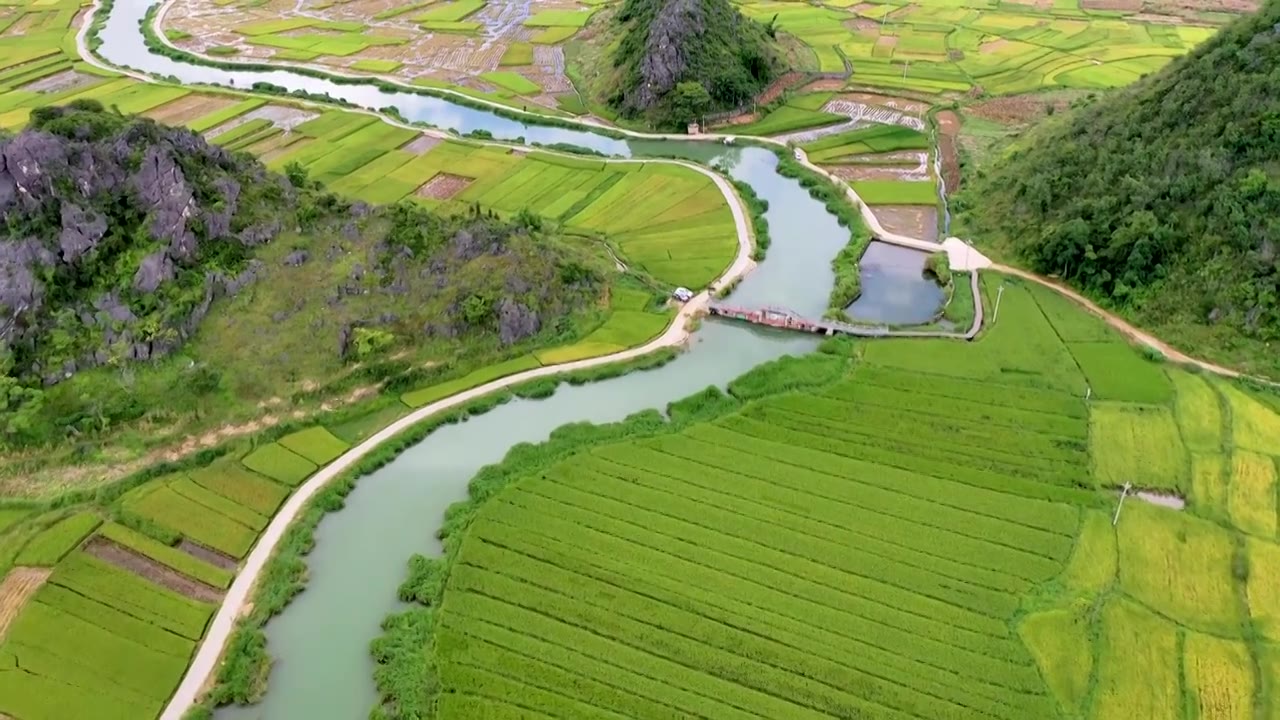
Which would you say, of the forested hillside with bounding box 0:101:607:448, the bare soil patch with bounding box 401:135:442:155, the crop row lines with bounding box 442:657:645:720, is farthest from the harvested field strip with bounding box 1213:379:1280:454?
the bare soil patch with bounding box 401:135:442:155

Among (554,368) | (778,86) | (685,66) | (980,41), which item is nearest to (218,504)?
(554,368)

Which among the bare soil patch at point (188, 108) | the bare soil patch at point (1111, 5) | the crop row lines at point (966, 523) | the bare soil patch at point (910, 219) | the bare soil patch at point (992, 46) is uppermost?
the bare soil patch at point (1111, 5)

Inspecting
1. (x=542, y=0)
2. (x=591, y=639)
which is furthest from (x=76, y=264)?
(x=542, y=0)

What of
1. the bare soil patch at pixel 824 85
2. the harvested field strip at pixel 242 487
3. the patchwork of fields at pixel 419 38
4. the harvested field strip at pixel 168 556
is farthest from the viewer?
the patchwork of fields at pixel 419 38

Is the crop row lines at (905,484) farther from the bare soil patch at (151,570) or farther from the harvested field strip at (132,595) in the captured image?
the harvested field strip at (132,595)

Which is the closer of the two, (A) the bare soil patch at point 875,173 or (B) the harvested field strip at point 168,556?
(B) the harvested field strip at point 168,556

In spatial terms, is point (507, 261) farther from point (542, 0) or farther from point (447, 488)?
point (542, 0)

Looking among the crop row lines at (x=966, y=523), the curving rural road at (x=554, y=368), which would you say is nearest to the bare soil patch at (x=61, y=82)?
the curving rural road at (x=554, y=368)

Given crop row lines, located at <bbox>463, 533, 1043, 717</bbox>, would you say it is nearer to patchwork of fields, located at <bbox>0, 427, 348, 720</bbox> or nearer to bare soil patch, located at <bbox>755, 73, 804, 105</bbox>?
patchwork of fields, located at <bbox>0, 427, 348, 720</bbox>
